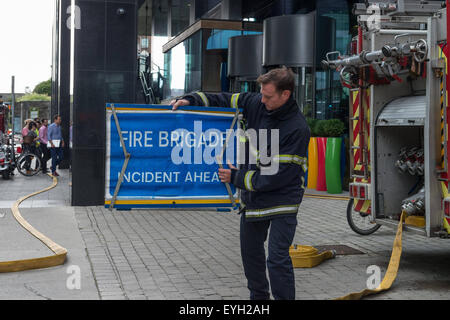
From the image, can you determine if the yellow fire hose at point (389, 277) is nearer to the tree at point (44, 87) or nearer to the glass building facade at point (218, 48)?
the glass building facade at point (218, 48)

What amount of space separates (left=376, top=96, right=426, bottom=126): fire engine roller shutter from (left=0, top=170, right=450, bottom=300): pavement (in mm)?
1596

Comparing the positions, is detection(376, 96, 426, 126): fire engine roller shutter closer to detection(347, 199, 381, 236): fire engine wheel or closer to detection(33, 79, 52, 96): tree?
detection(347, 199, 381, 236): fire engine wheel

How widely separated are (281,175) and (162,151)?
1623mm

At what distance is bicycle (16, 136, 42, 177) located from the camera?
21.1 m

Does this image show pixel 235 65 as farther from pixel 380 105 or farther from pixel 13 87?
pixel 380 105

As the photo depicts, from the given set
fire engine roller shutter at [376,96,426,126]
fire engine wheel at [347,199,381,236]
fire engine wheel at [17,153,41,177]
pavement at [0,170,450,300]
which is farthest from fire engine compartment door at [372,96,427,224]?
fire engine wheel at [17,153,41,177]

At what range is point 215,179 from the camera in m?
6.77

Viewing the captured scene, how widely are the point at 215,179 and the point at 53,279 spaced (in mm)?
1884

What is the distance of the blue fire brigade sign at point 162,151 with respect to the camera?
6145 millimetres

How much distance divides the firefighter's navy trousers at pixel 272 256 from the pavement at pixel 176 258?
2.61 feet

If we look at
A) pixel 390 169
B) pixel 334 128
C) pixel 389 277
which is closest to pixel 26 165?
Result: pixel 334 128

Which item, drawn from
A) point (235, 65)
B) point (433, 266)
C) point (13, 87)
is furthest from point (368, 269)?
point (235, 65)

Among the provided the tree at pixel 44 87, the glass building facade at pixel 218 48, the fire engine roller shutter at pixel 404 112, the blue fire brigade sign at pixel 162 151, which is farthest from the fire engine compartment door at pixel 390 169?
the tree at pixel 44 87

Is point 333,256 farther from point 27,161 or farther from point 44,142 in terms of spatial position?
point 44,142
